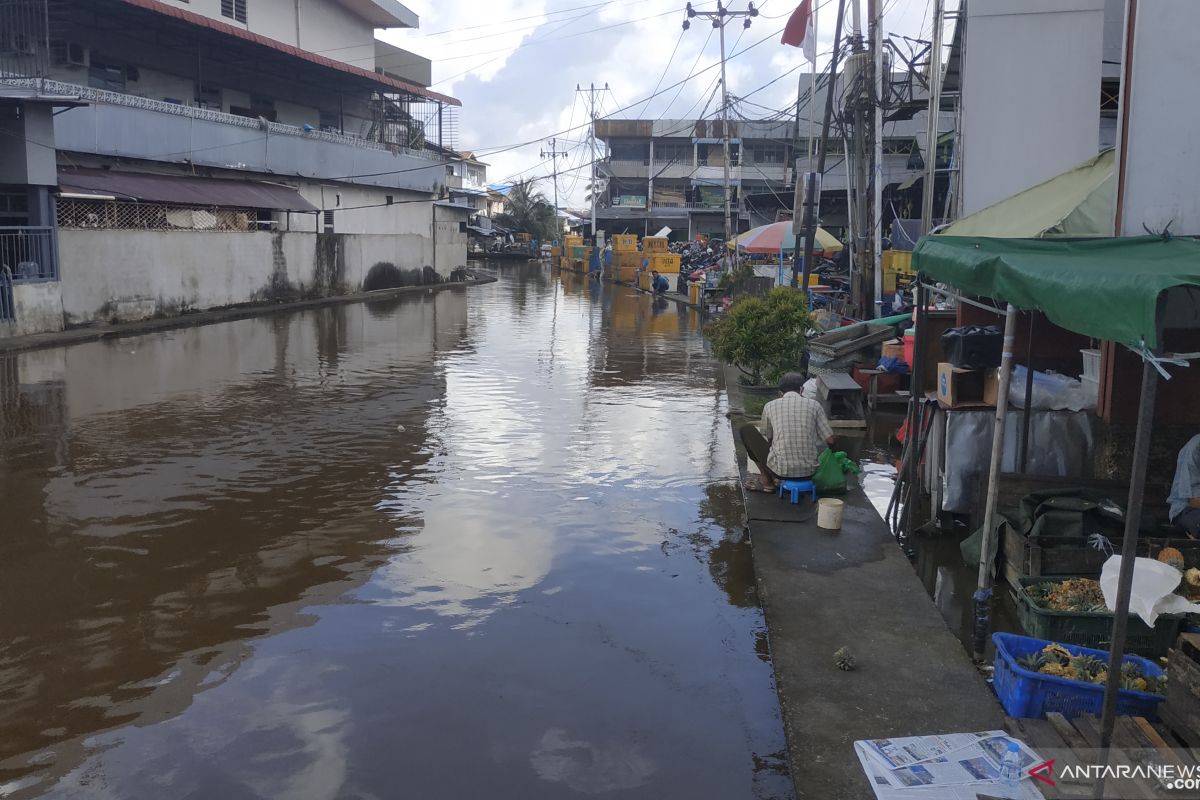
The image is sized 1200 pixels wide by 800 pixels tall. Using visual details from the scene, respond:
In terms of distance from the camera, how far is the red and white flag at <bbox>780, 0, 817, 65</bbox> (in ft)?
70.8

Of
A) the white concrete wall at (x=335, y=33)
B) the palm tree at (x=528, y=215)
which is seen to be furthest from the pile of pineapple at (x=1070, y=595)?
the palm tree at (x=528, y=215)

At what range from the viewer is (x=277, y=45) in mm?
33406

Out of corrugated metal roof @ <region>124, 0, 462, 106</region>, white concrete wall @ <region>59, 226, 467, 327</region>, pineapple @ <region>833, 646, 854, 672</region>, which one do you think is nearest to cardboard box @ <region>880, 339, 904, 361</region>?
pineapple @ <region>833, 646, 854, 672</region>

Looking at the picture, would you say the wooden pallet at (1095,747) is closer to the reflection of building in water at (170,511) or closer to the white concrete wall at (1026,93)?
the reflection of building in water at (170,511)

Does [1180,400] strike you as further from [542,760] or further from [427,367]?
[427,367]

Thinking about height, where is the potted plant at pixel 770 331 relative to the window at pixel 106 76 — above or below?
below

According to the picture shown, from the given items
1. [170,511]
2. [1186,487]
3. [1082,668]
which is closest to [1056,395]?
[1186,487]

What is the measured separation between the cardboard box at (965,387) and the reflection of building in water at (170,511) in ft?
15.7

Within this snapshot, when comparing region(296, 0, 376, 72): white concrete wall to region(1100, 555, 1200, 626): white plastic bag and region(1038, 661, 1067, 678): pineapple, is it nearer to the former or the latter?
region(1100, 555, 1200, 626): white plastic bag

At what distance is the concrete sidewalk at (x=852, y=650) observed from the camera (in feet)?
15.7

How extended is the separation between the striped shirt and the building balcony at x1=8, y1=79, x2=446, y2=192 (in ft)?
58.3

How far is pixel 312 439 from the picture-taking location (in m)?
11.7

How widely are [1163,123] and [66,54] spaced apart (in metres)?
30.2

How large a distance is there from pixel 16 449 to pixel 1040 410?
10402 millimetres
